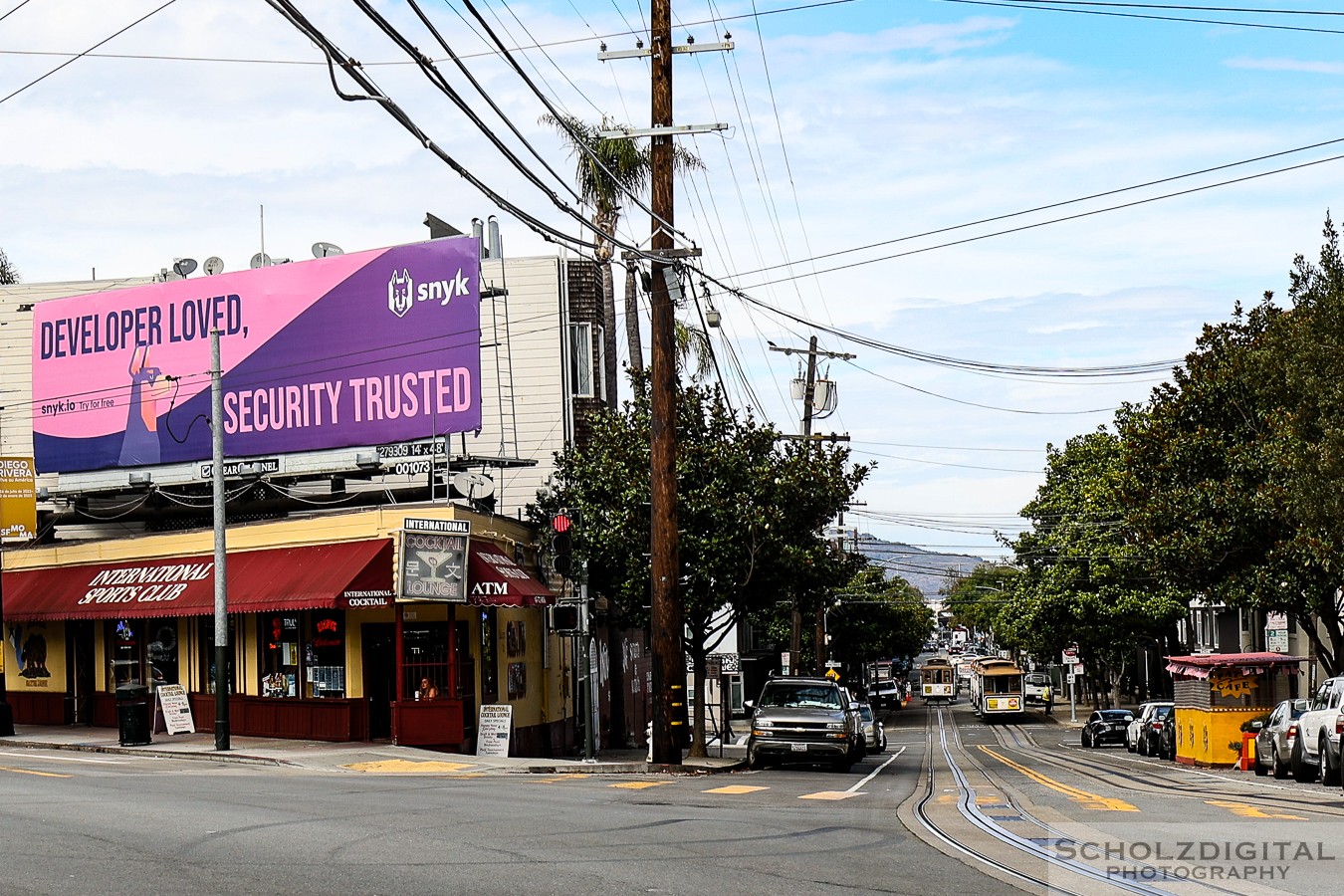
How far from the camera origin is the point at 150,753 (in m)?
26.6

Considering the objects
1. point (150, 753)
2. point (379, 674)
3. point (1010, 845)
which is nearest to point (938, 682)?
point (379, 674)

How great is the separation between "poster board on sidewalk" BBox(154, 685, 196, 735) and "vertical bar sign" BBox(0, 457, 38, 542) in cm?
608

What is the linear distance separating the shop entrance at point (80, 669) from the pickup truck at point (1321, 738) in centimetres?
2571

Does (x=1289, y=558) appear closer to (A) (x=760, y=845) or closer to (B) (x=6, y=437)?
(A) (x=760, y=845)

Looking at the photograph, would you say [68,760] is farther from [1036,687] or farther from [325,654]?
[1036,687]

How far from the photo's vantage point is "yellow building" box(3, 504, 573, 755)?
90.2 feet

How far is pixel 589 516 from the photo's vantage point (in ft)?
99.2

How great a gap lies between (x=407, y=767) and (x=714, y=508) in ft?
27.3

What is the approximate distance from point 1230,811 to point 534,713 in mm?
19273

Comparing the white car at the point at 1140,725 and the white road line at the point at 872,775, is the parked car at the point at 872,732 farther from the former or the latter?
the white car at the point at 1140,725

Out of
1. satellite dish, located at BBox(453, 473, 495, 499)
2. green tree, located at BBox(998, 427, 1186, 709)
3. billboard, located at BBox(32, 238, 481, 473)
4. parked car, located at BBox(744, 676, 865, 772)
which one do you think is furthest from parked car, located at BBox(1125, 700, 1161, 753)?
billboard, located at BBox(32, 238, 481, 473)

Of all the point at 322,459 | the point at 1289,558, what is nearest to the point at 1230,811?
the point at 1289,558

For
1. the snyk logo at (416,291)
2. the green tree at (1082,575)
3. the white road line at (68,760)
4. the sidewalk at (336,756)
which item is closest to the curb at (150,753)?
the sidewalk at (336,756)

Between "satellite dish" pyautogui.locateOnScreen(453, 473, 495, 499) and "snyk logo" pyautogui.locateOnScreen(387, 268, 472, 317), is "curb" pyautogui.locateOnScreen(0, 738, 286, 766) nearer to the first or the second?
"satellite dish" pyautogui.locateOnScreen(453, 473, 495, 499)
